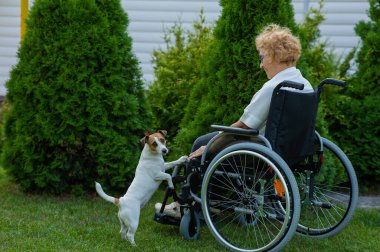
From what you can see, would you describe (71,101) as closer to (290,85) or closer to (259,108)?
(259,108)

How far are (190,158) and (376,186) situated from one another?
8.86ft

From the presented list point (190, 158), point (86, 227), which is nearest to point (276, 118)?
point (190, 158)

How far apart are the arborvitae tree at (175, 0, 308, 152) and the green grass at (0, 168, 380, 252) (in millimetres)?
852

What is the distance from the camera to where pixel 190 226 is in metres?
4.25

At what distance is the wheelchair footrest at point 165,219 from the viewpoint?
4242 mm

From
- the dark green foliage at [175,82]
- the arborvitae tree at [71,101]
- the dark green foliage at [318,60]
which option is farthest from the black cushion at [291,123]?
the dark green foliage at [175,82]

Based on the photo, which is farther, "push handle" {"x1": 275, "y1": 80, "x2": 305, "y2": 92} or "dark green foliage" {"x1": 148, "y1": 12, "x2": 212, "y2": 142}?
"dark green foliage" {"x1": 148, "y1": 12, "x2": 212, "y2": 142}

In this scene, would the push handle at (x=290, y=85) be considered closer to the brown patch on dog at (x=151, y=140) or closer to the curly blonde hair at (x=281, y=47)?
the curly blonde hair at (x=281, y=47)

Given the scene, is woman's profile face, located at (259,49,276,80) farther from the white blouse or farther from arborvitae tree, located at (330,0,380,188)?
arborvitae tree, located at (330,0,380,188)

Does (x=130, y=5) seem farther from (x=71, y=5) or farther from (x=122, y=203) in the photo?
(x=122, y=203)

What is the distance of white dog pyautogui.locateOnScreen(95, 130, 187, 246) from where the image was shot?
13.0 ft

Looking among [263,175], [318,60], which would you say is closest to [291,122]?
[263,175]

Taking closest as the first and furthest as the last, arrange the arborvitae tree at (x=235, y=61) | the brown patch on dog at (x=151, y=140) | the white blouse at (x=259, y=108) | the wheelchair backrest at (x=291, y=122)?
Answer: the wheelchair backrest at (x=291, y=122) → the white blouse at (x=259, y=108) → the brown patch on dog at (x=151, y=140) → the arborvitae tree at (x=235, y=61)

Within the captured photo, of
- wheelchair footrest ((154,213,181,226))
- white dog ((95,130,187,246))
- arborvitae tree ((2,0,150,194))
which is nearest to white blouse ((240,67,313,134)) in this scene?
white dog ((95,130,187,246))
